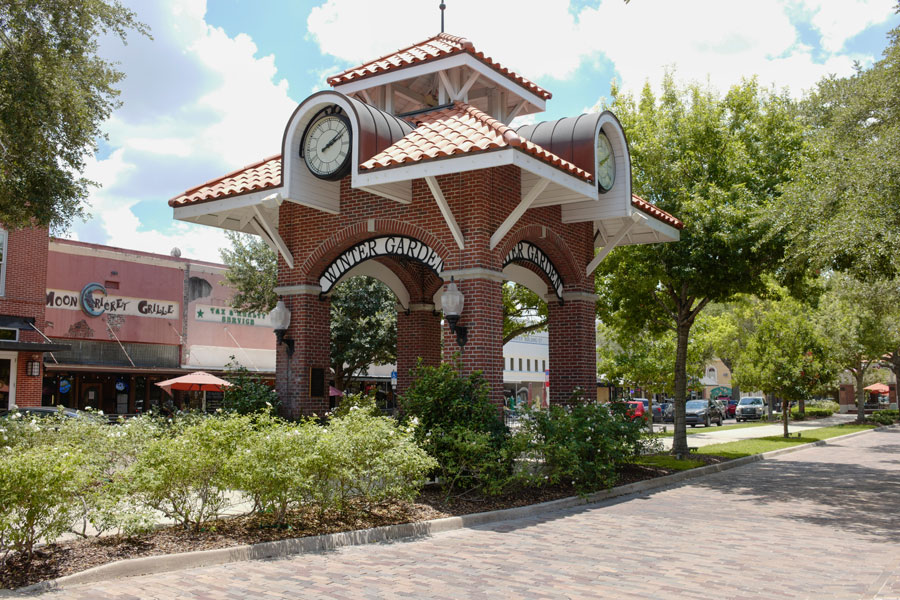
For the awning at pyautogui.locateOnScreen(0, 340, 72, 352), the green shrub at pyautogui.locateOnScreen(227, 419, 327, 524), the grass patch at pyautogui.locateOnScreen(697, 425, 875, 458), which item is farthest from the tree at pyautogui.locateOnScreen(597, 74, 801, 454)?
the awning at pyautogui.locateOnScreen(0, 340, 72, 352)

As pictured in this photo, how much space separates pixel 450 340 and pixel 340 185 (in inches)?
149

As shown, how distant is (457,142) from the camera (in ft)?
36.8

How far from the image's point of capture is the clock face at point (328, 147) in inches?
481

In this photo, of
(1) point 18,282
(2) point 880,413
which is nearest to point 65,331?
(1) point 18,282

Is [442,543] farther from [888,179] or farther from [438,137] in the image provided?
[888,179]

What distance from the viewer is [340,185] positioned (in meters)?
13.6

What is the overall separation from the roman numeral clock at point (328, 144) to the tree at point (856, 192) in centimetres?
838

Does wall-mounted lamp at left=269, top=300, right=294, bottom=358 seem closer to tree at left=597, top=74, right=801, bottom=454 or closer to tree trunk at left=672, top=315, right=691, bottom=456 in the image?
tree at left=597, top=74, right=801, bottom=454

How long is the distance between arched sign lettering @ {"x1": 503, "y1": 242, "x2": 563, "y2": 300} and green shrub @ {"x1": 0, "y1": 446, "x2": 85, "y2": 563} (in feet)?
26.2

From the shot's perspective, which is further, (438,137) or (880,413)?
(880,413)

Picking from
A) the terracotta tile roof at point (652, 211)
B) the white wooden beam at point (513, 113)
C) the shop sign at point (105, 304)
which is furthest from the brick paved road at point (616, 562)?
the shop sign at point (105, 304)

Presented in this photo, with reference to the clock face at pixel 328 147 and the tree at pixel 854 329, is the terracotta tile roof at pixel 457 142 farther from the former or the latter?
the tree at pixel 854 329

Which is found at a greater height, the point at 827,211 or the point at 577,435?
the point at 827,211

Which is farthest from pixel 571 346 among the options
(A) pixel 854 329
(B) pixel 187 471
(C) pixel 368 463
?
(A) pixel 854 329
